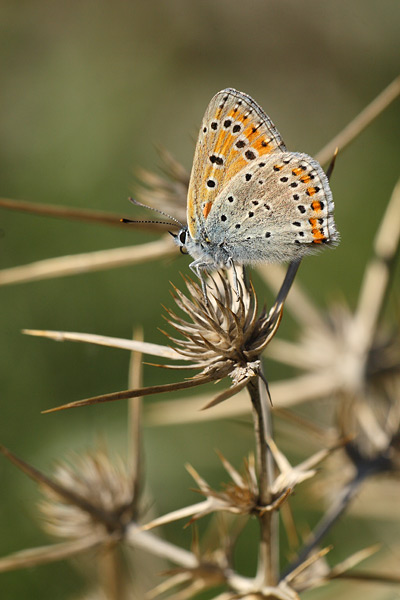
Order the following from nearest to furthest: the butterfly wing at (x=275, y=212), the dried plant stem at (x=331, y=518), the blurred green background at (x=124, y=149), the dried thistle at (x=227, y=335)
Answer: the dried thistle at (x=227, y=335) → the dried plant stem at (x=331, y=518) → the butterfly wing at (x=275, y=212) → the blurred green background at (x=124, y=149)

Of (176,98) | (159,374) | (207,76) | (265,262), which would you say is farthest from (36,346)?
(207,76)

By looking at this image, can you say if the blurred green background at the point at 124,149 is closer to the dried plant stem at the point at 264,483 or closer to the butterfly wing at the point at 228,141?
the dried plant stem at the point at 264,483

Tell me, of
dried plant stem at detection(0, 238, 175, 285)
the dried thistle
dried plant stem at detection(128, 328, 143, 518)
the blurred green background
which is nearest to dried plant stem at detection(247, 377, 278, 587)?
the dried thistle

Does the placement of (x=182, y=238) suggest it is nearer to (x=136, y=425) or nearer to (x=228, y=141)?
(x=228, y=141)

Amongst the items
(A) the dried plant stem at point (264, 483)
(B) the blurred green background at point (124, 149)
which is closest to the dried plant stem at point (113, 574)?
(A) the dried plant stem at point (264, 483)

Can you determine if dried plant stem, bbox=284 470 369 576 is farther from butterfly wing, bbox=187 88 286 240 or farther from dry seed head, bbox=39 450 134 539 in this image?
butterfly wing, bbox=187 88 286 240
